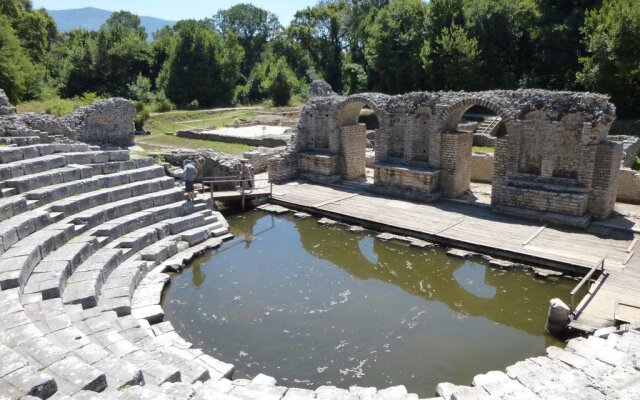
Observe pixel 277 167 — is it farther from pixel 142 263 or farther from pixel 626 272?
pixel 626 272

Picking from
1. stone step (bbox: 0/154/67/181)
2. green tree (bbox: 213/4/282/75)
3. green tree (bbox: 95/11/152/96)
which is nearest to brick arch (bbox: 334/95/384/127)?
stone step (bbox: 0/154/67/181)

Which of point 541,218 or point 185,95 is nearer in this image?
point 541,218

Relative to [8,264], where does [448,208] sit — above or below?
below

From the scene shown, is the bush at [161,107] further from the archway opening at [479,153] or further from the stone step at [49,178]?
the stone step at [49,178]

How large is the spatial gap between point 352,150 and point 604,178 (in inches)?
317

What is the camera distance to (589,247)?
1169cm

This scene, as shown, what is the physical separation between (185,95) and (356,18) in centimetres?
1826

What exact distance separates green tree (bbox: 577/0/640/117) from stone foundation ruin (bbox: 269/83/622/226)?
36.8 feet

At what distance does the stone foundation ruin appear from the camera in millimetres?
13172

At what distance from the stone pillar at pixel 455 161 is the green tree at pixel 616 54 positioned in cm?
1159

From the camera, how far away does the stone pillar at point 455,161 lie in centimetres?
1540

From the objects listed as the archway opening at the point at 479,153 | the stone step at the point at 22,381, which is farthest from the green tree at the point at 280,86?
the stone step at the point at 22,381

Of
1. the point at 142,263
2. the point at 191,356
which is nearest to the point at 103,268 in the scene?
the point at 142,263

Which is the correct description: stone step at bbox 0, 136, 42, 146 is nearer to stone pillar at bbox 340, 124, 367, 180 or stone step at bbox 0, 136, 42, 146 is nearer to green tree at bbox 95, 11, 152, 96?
stone pillar at bbox 340, 124, 367, 180
